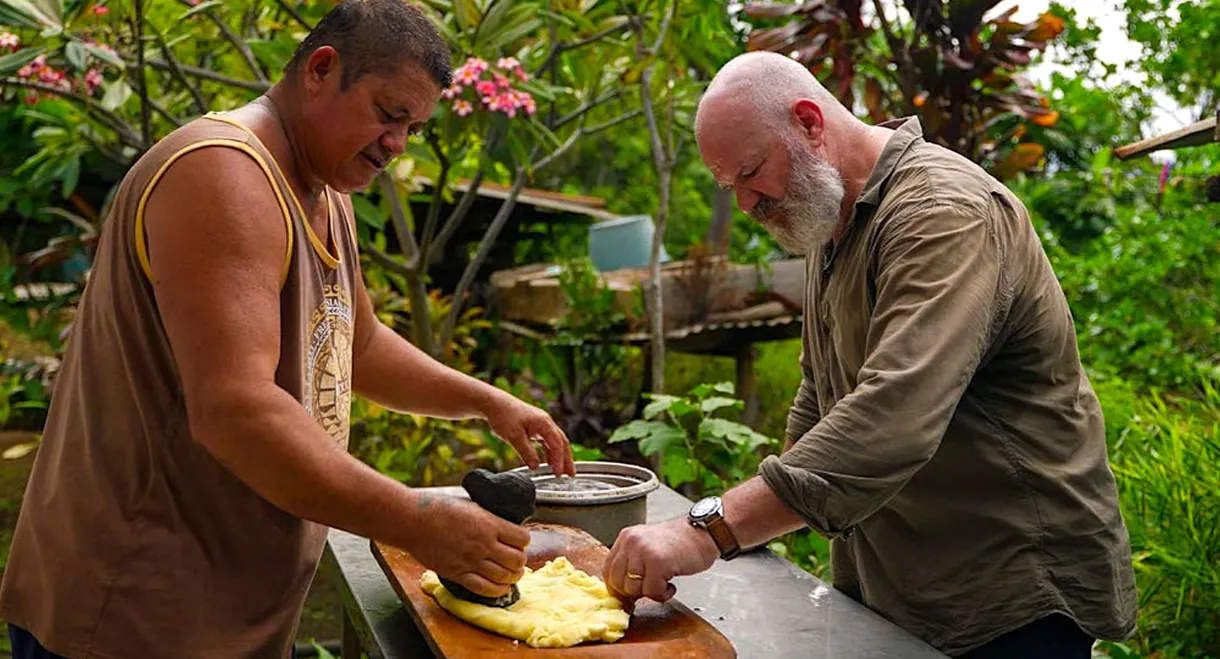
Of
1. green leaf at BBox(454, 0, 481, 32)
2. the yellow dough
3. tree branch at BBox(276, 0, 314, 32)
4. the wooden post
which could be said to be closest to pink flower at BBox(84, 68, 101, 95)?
tree branch at BBox(276, 0, 314, 32)

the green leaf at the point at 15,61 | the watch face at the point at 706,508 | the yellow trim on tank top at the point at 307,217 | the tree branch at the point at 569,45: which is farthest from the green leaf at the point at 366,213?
the watch face at the point at 706,508

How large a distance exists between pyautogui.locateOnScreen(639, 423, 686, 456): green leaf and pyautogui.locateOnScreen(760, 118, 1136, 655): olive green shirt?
5.65 ft

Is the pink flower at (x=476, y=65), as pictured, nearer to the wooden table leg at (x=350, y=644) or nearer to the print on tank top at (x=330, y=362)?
the wooden table leg at (x=350, y=644)

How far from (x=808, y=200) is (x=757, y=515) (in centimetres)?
66

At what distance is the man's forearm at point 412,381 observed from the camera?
258cm

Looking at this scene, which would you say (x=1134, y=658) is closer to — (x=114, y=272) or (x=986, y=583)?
(x=986, y=583)

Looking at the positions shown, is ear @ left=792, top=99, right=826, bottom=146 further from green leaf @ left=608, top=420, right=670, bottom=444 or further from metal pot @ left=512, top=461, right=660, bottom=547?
green leaf @ left=608, top=420, right=670, bottom=444

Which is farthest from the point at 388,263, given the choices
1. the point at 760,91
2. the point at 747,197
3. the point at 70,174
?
the point at 760,91

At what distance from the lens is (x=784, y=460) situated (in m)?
1.92

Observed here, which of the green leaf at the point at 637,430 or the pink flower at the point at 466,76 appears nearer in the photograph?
the green leaf at the point at 637,430

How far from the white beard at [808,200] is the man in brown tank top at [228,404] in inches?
27.7

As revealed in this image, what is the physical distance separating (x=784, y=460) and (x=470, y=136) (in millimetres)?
3074

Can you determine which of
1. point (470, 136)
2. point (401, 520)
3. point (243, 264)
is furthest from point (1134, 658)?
point (470, 136)

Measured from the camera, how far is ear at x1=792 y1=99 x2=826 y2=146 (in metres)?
2.27
